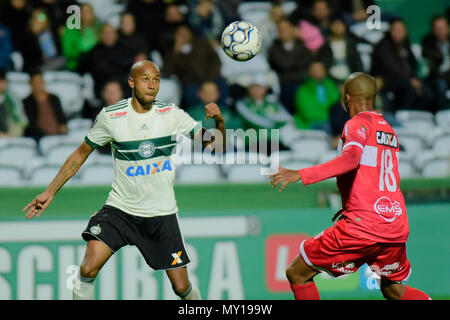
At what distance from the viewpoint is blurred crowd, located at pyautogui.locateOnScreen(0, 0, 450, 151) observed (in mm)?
10508

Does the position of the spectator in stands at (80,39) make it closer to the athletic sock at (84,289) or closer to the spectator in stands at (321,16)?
the spectator in stands at (321,16)

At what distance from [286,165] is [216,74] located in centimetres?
273

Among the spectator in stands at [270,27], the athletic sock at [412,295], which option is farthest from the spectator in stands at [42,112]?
the athletic sock at [412,295]

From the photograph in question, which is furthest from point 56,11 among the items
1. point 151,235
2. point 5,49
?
point 151,235

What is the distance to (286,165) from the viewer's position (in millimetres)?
9000

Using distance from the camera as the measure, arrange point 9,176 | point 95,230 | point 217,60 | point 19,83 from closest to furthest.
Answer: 1. point 95,230
2. point 9,176
3. point 19,83
4. point 217,60

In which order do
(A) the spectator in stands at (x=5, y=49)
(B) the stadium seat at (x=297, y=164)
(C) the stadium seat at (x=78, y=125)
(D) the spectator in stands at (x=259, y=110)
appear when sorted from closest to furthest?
(B) the stadium seat at (x=297, y=164)
(C) the stadium seat at (x=78, y=125)
(D) the spectator in stands at (x=259, y=110)
(A) the spectator in stands at (x=5, y=49)

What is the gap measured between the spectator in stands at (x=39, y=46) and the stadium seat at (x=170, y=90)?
1782mm

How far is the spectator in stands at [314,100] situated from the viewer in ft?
36.2

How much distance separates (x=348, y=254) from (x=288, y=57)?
6.60 m

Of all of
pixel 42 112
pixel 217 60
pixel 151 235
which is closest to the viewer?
pixel 151 235

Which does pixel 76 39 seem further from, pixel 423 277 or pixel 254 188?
pixel 423 277

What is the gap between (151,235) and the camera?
596cm

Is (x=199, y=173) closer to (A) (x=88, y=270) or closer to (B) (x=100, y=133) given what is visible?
(B) (x=100, y=133)
